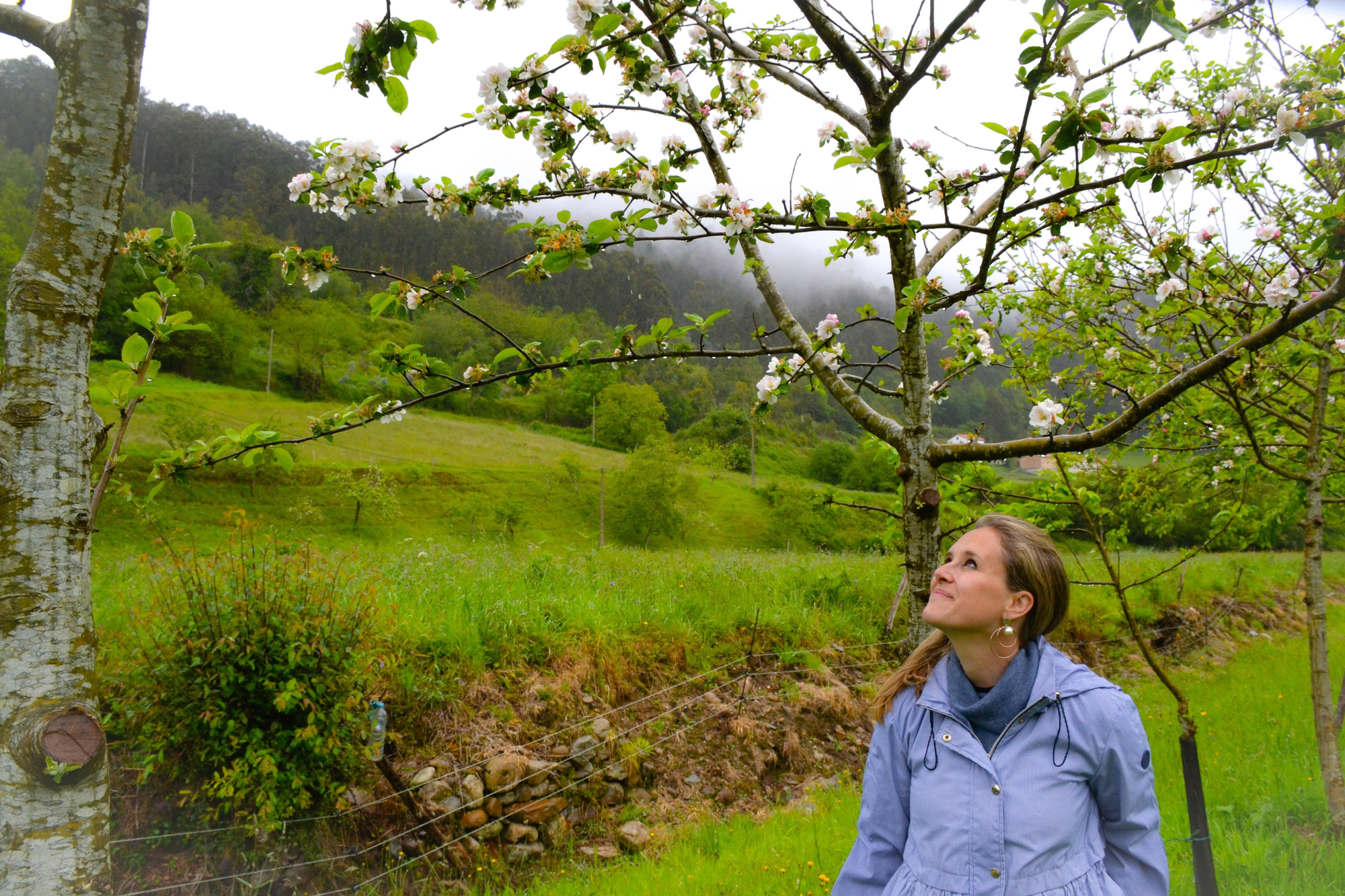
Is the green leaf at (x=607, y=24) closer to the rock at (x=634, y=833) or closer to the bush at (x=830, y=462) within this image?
the rock at (x=634, y=833)

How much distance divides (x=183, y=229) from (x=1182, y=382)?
2.98m

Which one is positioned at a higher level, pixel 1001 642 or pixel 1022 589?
pixel 1022 589

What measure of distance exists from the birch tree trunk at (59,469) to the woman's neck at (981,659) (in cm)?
222

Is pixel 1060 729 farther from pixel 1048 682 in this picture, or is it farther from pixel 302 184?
pixel 302 184

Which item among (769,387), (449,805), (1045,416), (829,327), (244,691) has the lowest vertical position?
(449,805)

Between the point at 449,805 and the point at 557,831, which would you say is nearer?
the point at 449,805

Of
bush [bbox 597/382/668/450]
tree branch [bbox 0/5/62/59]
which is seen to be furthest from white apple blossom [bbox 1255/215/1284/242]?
bush [bbox 597/382/668/450]

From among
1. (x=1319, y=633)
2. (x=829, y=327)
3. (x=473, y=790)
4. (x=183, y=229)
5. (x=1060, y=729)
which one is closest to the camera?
(x=1060, y=729)

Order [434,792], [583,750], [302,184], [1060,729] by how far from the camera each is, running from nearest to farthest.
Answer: [1060,729]
[302,184]
[434,792]
[583,750]

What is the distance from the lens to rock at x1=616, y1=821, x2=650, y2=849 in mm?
4742

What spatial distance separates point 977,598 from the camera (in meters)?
1.81

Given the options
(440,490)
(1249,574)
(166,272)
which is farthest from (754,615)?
(440,490)

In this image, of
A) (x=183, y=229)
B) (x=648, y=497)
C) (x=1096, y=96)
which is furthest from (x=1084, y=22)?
(x=648, y=497)

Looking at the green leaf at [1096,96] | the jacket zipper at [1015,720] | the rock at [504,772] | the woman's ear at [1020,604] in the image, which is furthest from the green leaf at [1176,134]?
the rock at [504,772]
